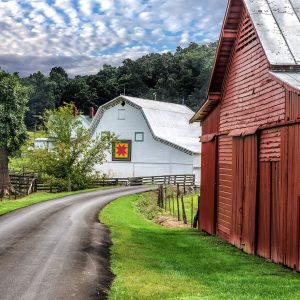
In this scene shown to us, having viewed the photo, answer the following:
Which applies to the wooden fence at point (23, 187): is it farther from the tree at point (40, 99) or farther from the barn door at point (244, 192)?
the tree at point (40, 99)

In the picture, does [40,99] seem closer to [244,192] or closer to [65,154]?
[65,154]

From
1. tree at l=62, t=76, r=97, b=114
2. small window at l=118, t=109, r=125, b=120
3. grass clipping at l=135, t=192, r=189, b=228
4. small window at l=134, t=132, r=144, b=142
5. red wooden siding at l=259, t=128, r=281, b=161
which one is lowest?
grass clipping at l=135, t=192, r=189, b=228

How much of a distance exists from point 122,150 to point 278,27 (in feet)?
153

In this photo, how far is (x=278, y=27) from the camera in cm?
1507

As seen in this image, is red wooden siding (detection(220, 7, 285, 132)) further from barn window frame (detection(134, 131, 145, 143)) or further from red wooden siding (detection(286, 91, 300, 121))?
barn window frame (detection(134, 131, 145, 143))

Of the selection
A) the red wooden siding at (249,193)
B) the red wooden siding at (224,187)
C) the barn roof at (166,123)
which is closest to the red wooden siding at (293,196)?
the red wooden siding at (249,193)

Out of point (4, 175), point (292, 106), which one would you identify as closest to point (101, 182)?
point (4, 175)

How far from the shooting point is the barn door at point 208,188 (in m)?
20.5

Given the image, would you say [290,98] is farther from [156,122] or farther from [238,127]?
[156,122]

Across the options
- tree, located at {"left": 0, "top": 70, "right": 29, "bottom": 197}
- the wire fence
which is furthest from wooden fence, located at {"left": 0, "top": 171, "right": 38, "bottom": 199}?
the wire fence

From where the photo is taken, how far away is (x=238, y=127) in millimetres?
17672

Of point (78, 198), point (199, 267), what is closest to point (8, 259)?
point (199, 267)

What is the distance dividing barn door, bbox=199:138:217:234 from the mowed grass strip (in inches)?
52.2

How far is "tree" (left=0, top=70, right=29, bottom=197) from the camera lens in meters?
42.9
